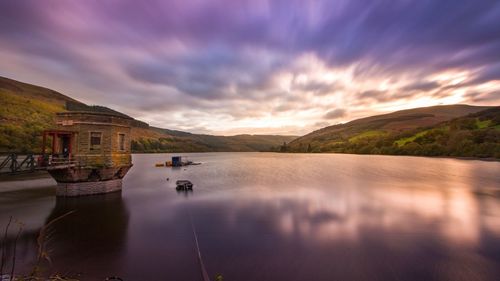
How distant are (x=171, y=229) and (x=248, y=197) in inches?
609

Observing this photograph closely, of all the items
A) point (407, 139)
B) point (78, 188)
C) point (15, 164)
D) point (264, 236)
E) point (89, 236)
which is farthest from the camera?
point (407, 139)

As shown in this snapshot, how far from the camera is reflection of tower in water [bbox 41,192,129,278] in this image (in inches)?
559

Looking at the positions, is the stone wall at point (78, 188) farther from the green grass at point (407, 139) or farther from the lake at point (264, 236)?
the green grass at point (407, 139)

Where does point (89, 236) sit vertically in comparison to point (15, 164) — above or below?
below

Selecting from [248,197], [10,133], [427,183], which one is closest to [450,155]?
[427,183]

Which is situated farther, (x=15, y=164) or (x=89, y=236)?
(x=15, y=164)

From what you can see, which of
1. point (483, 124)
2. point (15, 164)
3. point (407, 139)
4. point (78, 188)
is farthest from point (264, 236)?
point (407, 139)

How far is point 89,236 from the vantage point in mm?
18469

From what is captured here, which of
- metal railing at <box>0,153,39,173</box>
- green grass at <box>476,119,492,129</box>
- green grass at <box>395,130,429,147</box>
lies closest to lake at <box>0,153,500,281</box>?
metal railing at <box>0,153,39,173</box>

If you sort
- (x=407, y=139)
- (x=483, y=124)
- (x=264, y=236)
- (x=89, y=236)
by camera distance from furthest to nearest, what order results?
(x=407, y=139), (x=483, y=124), (x=264, y=236), (x=89, y=236)

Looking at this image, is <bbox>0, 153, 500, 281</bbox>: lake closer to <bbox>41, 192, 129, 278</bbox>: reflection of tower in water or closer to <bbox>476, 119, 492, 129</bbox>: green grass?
<bbox>41, 192, 129, 278</bbox>: reflection of tower in water

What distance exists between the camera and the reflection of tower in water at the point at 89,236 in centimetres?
1421

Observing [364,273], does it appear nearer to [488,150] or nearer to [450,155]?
[488,150]

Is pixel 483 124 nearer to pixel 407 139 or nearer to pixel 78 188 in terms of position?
pixel 407 139
